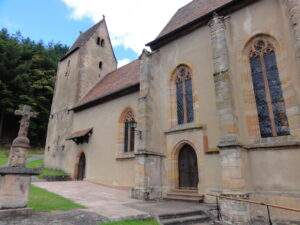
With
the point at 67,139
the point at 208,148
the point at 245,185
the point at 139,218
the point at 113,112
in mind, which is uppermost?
the point at 113,112

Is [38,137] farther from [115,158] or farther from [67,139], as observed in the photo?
[115,158]

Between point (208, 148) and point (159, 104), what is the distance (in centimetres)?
397

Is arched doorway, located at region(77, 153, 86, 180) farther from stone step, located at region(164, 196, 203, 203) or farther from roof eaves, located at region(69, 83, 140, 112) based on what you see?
stone step, located at region(164, 196, 203, 203)

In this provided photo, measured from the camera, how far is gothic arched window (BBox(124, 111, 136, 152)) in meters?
16.2

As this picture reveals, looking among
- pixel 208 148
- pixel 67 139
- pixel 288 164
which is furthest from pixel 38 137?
pixel 288 164

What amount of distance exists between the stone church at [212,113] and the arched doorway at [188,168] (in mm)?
47

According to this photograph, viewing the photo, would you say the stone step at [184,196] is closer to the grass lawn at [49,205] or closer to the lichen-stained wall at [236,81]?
the lichen-stained wall at [236,81]

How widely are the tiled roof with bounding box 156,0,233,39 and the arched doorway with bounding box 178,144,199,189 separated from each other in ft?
22.4

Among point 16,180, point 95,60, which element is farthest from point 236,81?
point 95,60

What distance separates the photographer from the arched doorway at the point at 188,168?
1217 cm

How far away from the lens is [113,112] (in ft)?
57.7

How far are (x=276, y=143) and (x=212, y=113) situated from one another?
3137 mm

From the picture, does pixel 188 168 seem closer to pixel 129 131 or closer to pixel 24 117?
pixel 129 131

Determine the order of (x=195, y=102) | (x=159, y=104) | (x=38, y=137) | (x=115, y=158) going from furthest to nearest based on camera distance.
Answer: (x=38, y=137), (x=115, y=158), (x=159, y=104), (x=195, y=102)
